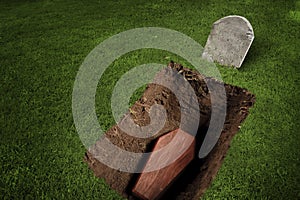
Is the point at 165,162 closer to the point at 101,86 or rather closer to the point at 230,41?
the point at 101,86

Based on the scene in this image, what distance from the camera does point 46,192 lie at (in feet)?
9.30

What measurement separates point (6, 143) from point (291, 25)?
4.14m

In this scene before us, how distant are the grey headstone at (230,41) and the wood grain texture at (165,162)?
4.12ft

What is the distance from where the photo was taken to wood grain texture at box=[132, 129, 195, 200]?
2.96 metres

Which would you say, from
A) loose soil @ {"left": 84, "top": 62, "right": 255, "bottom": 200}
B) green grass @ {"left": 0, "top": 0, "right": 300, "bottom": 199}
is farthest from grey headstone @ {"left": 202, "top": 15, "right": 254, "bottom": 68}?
loose soil @ {"left": 84, "top": 62, "right": 255, "bottom": 200}

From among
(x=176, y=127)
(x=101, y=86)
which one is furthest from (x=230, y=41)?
(x=101, y=86)

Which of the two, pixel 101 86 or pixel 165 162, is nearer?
pixel 165 162

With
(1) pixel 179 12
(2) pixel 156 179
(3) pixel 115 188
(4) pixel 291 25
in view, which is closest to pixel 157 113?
(2) pixel 156 179

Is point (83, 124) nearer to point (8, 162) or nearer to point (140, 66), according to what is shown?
point (8, 162)

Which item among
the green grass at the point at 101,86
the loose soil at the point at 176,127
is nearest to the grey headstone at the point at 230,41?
the green grass at the point at 101,86

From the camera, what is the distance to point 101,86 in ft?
12.5

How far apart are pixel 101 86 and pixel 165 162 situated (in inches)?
46.8

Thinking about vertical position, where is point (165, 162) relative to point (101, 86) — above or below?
below

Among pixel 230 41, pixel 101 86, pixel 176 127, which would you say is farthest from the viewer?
pixel 230 41
